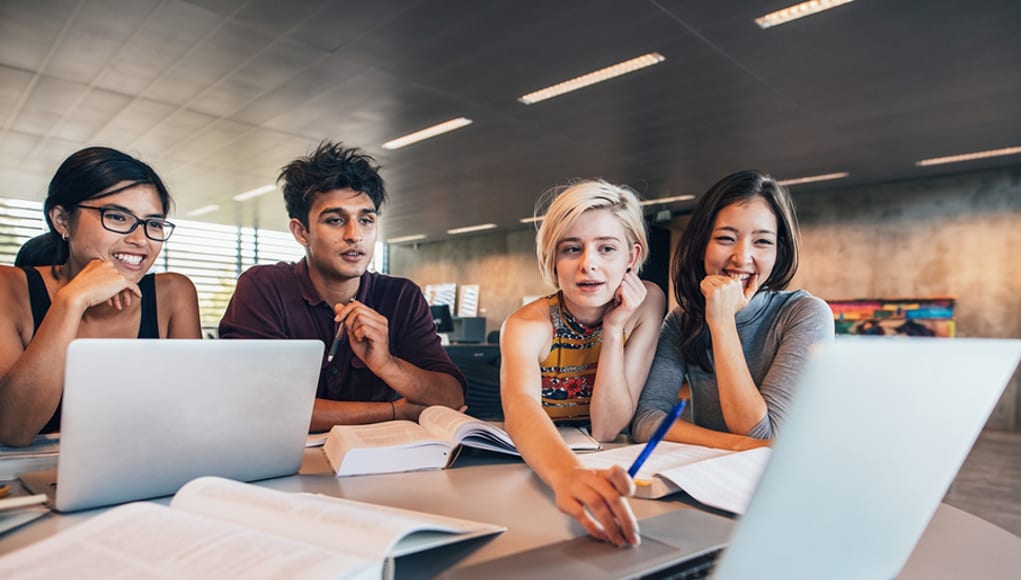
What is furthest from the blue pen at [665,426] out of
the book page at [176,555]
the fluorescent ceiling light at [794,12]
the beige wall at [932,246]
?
the beige wall at [932,246]

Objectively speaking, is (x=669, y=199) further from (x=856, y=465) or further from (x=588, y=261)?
(x=856, y=465)

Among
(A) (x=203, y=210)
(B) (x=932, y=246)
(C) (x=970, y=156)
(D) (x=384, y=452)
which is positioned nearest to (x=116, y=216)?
(D) (x=384, y=452)

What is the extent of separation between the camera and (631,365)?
1.62 m

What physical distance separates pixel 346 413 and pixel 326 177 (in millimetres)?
743

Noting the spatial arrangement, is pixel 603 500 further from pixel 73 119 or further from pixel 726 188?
pixel 73 119

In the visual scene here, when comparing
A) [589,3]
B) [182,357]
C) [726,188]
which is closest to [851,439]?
[182,357]

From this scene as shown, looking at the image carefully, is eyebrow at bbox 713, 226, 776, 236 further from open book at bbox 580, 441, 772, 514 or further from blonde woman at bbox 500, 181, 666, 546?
open book at bbox 580, 441, 772, 514

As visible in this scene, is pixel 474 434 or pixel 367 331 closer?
pixel 474 434

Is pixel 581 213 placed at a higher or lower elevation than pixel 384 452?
higher

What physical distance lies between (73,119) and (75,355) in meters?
7.25

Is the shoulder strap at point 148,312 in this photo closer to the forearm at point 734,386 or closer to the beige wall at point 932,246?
the forearm at point 734,386

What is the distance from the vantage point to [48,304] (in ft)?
5.46

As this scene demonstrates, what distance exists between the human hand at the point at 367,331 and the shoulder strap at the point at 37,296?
2.53ft

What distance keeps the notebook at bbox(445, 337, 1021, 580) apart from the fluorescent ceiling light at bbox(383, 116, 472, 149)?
607 cm
